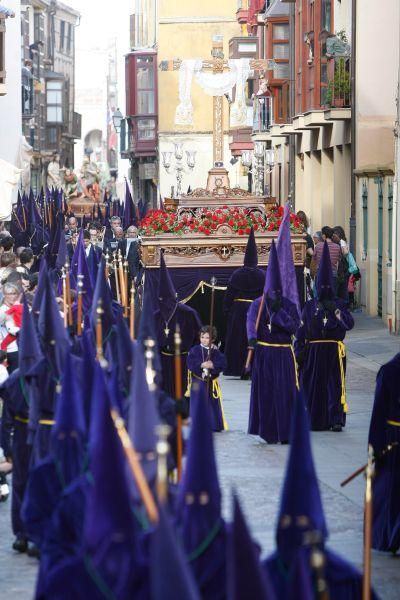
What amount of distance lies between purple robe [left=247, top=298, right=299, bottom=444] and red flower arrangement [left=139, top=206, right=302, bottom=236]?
23.4 feet

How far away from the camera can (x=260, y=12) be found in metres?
49.2

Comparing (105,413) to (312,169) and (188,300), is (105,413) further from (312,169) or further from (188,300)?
(312,169)

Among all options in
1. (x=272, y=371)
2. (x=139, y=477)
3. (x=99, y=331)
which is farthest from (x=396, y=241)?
(x=139, y=477)

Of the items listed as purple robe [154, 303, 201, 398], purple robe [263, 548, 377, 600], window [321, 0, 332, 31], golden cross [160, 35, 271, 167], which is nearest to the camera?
purple robe [263, 548, 377, 600]

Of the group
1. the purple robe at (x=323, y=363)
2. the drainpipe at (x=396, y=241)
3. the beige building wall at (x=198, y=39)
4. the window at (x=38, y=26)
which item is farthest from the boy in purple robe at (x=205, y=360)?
the window at (x=38, y=26)

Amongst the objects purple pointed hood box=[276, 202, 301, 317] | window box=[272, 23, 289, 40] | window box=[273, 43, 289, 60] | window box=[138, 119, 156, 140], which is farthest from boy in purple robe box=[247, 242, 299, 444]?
window box=[138, 119, 156, 140]

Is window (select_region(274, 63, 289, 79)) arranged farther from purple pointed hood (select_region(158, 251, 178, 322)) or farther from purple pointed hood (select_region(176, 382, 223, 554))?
purple pointed hood (select_region(176, 382, 223, 554))

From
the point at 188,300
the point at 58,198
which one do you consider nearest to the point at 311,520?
the point at 188,300

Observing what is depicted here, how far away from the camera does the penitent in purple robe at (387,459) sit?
11031mm

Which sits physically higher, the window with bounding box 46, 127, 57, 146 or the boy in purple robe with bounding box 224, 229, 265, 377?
the window with bounding box 46, 127, 57, 146

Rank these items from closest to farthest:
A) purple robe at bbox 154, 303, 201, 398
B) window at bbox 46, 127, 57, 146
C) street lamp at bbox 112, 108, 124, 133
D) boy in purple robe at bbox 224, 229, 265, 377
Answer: purple robe at bbox 154, 303, 201, 398
boy in purple robe at bbox 224, 229, 265, 377
street lamp at bbox 112, 108, 124, 133
window at bbox 46, 127, 57, 146

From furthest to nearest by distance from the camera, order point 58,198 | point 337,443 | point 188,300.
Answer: point 58,198, point 188,300, point 337,443

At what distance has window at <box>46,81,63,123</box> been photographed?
94062 millimetres

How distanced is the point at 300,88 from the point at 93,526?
32.6m
